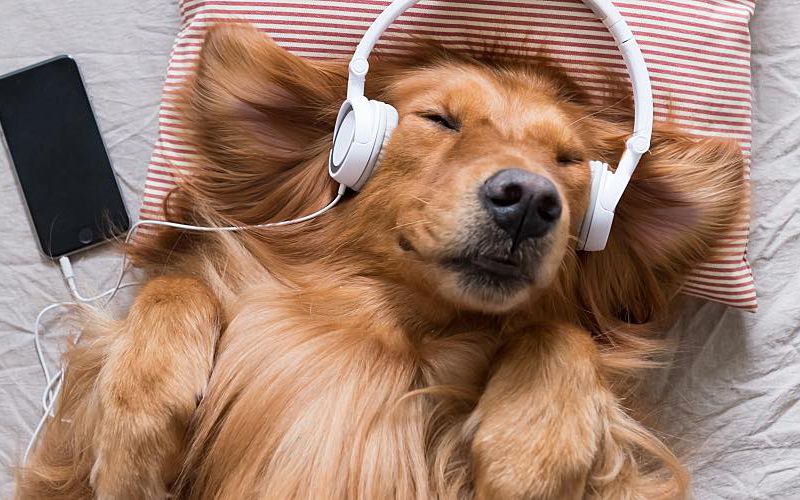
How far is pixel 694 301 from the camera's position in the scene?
2.17 metres

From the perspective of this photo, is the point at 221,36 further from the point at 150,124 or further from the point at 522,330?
the point at 522,330

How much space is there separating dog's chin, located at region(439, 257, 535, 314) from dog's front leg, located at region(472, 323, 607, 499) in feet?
0.50

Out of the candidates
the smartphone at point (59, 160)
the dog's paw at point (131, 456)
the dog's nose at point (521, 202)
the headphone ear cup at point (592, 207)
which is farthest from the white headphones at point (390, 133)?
the smartphone at point (59, 160)

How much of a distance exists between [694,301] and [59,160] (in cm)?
174

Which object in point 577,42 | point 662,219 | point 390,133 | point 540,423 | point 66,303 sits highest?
point 577,42

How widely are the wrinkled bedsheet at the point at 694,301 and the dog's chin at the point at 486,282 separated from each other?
0.84 m

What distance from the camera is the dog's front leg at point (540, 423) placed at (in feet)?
4.75

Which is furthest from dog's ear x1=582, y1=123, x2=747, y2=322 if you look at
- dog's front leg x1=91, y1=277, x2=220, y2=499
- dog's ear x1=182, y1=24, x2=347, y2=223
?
dog's front leg x1=91, y1=277, x2=220, y2=499

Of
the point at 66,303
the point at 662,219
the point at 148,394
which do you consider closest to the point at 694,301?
the point at 662,219

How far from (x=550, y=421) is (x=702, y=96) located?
94cm

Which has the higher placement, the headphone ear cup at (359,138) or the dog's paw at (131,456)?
the headphone ear cup at (359,138)

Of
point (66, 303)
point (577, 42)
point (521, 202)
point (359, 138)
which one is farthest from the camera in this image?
point (66, 303)

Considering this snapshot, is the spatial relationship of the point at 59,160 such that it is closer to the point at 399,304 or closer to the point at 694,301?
the point at 399,304

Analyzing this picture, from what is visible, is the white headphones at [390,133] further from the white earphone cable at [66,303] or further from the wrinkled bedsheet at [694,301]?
the wrinkled bedsheet at [694,301]
